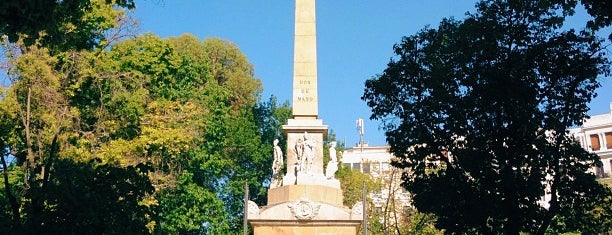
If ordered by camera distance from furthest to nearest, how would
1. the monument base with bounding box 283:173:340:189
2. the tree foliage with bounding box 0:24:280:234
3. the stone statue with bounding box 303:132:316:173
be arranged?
1. the stone statue with bounding box 303:132:316:173
2. the monument base with bounding box 283:173:340:189
3. the tree foliage with bounding box 0:24:280:234

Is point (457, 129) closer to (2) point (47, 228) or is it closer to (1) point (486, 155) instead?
(1) point (486, 155)

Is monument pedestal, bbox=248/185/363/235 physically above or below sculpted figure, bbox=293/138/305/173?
below

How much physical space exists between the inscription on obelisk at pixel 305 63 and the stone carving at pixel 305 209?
353cm

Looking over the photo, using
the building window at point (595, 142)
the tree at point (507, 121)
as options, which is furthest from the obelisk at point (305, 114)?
the building window at point (595, 142)

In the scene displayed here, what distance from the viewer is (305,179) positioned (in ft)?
67.9

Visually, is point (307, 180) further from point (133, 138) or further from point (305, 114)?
point (133, 138)

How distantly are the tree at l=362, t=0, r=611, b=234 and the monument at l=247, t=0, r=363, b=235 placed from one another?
8.91ft

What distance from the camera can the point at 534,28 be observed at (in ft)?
55.9

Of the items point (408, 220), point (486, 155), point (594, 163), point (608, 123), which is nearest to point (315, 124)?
point (486, 155)

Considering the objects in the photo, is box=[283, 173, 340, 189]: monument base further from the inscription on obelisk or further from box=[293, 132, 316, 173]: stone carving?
the inscription on obelisk

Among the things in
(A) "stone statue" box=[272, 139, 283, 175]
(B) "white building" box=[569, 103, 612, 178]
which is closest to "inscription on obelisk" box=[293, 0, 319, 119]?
(A) "stone statue" box=[272, 139, 283, 175]

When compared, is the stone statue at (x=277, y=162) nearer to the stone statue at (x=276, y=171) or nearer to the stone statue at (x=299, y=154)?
the stone statue at (x=276, y=171)

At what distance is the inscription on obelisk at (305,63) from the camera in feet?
72.5

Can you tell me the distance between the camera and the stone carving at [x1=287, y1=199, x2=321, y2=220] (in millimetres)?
19375
